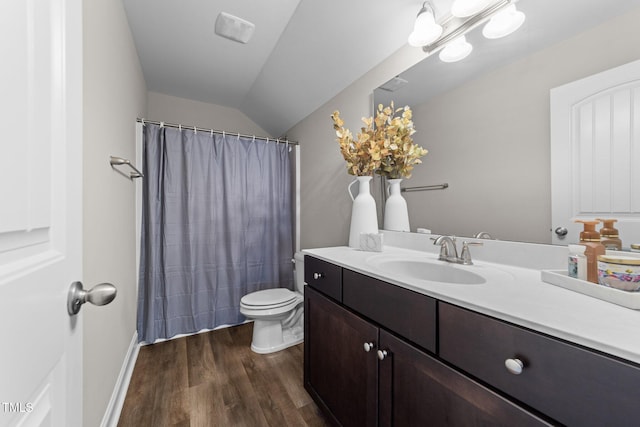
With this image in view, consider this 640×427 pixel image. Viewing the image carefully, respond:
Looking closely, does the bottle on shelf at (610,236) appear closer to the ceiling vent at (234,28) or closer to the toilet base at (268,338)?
the toilet base at (268,338)

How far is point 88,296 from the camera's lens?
18.9 inches

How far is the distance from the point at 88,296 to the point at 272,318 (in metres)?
1.51

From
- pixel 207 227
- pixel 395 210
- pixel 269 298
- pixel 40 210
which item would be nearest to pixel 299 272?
pixel 269 298

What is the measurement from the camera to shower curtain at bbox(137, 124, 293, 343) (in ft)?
6.74

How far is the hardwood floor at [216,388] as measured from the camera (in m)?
1.27

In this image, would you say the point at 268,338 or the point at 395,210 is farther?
the point at 268,338

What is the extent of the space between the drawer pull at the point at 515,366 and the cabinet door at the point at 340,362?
42 centimetres

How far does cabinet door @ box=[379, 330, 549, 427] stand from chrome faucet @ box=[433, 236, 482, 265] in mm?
454

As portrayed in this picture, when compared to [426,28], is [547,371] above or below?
below

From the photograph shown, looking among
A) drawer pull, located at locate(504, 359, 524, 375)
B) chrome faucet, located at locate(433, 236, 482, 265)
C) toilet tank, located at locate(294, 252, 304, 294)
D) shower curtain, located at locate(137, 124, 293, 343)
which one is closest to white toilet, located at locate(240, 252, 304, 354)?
toilet tank, located at locate(294, 252, 304, 294)

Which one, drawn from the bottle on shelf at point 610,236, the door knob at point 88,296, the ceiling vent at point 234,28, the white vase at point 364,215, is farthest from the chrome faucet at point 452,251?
the ceiling vent at point 234,28

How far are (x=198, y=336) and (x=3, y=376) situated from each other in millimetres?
2160

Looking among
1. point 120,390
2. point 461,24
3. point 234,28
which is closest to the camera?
point 461,24

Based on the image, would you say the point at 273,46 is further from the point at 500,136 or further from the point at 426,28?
the point at 500,136
